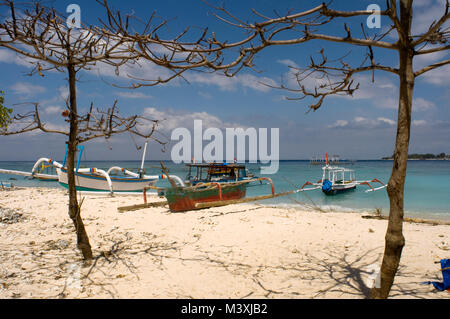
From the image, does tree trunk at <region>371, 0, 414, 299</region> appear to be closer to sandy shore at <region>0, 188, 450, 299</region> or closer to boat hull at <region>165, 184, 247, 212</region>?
sandy shore at <region>0, 188, 450, 299</region>

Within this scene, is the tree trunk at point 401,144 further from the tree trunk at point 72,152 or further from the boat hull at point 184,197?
the boat hull at point 184,197

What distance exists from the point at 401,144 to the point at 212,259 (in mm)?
3727

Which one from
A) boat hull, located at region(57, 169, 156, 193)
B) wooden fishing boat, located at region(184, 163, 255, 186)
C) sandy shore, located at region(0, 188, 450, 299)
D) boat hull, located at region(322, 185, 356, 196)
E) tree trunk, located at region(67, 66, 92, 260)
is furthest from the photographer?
boat hull, located at region(322, 185, 356, 196)

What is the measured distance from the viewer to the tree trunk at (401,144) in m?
2.63

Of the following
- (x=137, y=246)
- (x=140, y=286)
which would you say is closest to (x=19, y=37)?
(x=140, y=286)

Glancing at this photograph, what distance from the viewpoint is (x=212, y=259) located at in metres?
5.21

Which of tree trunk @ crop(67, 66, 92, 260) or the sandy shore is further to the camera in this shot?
tree trunk @ crop(67, 66, 92, 260)

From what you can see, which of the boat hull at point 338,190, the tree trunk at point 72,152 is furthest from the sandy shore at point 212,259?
the boat hull at point 338,190

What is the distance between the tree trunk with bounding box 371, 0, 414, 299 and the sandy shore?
117 centimetres

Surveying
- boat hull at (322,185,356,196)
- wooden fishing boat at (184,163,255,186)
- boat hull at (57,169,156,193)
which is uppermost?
wooden fishing boat at (184,163,255,186)

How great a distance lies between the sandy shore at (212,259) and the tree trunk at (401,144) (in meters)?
1.17

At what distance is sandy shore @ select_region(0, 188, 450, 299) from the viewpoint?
3898 millimetres

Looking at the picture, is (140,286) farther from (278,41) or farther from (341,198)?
(341,198)

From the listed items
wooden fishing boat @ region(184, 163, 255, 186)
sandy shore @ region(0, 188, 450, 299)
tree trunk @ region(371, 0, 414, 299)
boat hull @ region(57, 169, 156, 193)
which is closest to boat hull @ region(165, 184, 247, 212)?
sandy shore @ region(0, 188, 450, 299)
